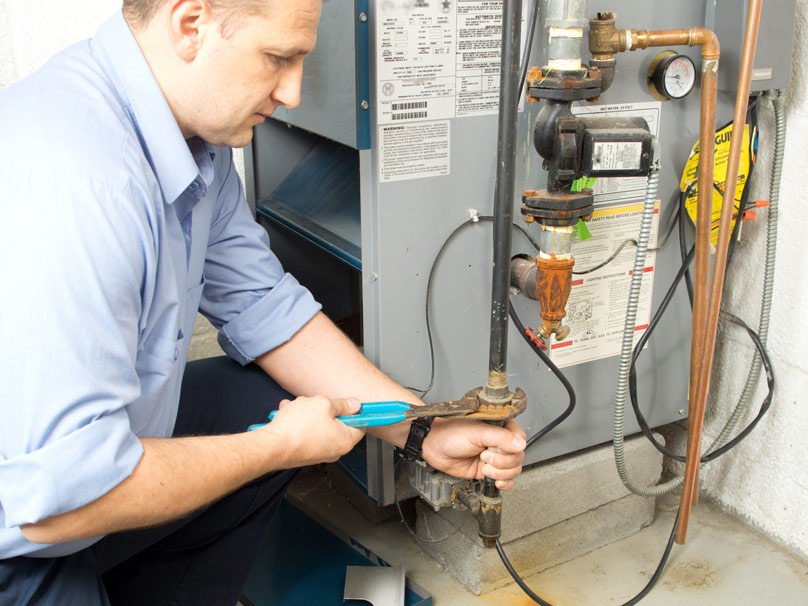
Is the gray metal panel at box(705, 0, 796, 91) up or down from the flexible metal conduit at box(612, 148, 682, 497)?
up

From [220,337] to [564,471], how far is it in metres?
0.65

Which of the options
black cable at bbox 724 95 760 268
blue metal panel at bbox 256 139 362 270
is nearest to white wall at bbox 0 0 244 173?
blue metal panel at bbox 256 139 362 270

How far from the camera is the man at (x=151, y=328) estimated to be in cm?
76

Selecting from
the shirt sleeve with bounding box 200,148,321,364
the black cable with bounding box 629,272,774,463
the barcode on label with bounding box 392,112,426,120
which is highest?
the barcode on label with bounding box 392,112,426,120

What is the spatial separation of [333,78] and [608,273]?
21.4 inches

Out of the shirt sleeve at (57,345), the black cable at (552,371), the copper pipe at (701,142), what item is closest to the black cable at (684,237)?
the copper pipe at (701,142)

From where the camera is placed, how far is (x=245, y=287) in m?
1.21

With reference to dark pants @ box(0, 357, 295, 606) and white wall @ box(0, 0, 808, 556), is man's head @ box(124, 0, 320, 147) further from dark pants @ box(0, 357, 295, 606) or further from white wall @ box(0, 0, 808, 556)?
white wall @ box(0, 0, 808, 556)

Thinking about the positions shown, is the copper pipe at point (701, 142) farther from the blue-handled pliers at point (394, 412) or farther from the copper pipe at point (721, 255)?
the blue-handled pliers at point (394, 412)

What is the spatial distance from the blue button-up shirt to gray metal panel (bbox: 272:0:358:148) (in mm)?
246

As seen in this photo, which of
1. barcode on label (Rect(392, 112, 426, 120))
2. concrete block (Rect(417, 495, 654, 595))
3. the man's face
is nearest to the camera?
the man's face

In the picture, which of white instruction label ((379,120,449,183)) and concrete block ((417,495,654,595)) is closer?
white instruction label ((379,120,449,183))

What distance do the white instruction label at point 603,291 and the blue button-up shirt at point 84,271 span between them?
0.63 m

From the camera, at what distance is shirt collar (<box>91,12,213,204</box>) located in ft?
2.95
